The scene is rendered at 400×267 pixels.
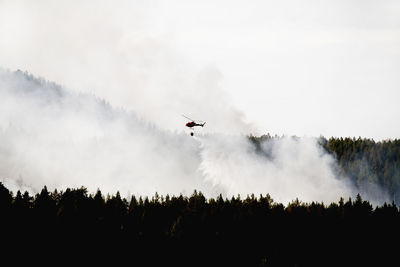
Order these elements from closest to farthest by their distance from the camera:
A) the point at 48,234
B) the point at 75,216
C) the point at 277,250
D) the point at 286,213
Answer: the point at 48,234, the point at 75,216, the point at 277,250, the point at 286,213

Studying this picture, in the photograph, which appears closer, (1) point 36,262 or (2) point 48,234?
(1) point 36,262

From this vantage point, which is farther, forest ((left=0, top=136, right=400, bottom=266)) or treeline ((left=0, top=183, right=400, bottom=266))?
treeline ((left=0, top=183, right=400, bottom=266))

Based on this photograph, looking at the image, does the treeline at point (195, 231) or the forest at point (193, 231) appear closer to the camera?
the forest at point (193, 231)

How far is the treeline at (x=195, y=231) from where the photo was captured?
3120 inches

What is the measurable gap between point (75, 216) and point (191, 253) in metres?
21.9

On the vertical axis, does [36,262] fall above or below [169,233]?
below

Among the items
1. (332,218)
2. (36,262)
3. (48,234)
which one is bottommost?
(36,262)

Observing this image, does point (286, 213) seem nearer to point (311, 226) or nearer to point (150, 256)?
point (311, 226)

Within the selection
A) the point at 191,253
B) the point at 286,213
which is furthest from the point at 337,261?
the point at 191,253

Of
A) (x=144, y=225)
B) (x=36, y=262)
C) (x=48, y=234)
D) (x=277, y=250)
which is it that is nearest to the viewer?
(x=36, y=262)

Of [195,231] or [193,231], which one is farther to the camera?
[195,231]

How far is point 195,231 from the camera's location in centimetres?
9025

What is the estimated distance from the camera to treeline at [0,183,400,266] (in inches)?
3120

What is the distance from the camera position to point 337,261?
96.6 meters
